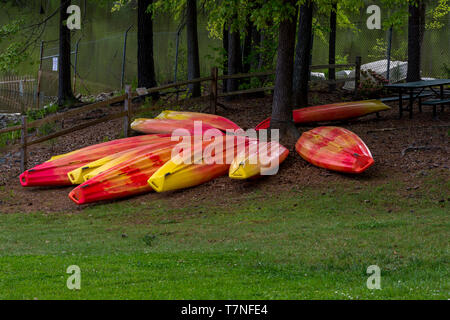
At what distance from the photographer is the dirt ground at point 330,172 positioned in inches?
390

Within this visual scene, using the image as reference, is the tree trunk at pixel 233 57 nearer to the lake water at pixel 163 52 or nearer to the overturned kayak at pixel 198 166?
the overturned kayak at pixel 198 166

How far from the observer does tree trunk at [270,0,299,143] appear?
1152 centimetres

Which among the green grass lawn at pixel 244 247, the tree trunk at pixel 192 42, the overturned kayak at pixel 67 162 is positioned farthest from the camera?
the tree trunk at pixel 192 42

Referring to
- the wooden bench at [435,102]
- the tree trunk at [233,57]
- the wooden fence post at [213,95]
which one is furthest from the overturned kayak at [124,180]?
the tree trunk at [233,57]

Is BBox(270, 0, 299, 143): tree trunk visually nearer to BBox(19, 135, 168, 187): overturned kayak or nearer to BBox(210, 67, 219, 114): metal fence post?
BBox(19, 135, 168, 187): overturned kayak

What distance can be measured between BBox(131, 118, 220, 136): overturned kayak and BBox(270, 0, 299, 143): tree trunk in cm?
156

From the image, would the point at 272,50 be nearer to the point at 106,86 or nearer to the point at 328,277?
the point at 328,277

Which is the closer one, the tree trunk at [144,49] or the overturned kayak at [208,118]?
the overturned kayak at [208,118]

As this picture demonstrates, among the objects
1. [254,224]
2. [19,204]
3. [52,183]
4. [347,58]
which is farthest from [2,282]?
A: [347,58]

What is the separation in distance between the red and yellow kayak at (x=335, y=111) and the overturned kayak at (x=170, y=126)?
7.17ft

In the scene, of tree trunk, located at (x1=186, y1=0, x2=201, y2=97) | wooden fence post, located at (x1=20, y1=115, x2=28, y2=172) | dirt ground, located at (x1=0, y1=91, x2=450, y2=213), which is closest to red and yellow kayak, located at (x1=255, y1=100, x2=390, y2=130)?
dirt ground, located at (x1=0, y1=91, x2=450, y2=213)

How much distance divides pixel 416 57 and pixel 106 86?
20151mm

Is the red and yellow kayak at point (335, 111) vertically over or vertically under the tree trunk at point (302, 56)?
under

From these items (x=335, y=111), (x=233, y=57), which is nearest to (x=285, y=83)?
(x=335, y=111)
